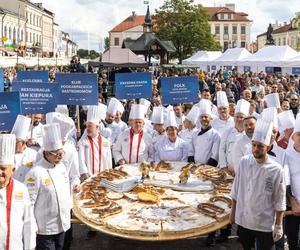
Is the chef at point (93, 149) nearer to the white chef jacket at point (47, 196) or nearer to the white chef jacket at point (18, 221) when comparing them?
the white chef jacket at point (47, 196)

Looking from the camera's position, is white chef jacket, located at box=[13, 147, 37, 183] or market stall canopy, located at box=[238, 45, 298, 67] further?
market stall canopy, located at box=[238, 45, 298, 67]

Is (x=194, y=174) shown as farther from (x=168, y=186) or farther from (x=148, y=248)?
(x=148, y=248)

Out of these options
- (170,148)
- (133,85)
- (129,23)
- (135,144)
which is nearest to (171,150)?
(170,148)

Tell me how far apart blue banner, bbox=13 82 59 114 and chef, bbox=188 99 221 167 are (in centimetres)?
244

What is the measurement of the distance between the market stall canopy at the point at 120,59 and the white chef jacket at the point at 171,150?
1120 cm

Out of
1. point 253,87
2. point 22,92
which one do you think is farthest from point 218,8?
point 22,92

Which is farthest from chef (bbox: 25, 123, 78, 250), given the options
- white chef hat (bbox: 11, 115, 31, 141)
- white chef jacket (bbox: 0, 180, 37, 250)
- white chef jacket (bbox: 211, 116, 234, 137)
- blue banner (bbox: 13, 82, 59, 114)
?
→ white chef jacket (bbox: 211, 116, 234, 137)

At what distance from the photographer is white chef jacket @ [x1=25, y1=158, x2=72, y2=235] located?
4.27m

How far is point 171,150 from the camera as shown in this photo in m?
6.68

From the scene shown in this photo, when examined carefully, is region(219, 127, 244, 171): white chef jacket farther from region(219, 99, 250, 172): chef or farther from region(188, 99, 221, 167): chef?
region(188, 99, 221, 167): chef

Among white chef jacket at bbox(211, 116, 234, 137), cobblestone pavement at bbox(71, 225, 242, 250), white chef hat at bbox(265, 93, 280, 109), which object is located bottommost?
cobblestone pavement at bbox(71, 225, 242, 250)

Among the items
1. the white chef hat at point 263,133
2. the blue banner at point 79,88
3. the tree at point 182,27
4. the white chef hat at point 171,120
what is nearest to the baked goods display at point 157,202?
the white chef hat at point 171,120

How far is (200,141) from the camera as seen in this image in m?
6.68

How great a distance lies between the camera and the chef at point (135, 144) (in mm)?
6730
